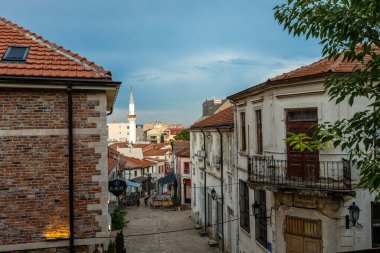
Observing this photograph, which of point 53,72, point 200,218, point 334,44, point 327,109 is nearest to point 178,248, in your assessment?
point 200,218

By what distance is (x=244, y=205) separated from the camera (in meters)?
17.1

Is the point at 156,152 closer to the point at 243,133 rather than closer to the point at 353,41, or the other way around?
the point at 243,133

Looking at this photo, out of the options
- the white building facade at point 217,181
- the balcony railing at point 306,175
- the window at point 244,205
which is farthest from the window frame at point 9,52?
the white building facade at point 217,181

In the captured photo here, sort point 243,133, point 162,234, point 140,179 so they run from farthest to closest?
point 140,179
point 162,234
point 243,133

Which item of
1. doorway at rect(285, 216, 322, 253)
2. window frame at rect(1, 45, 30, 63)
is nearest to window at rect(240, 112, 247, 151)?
doorway at rect(285, 216, 322, 253)

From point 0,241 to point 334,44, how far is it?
24.9 ft

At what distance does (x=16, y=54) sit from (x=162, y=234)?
66.1ft

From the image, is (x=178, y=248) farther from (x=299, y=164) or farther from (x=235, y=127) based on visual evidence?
(x=299, y=164)

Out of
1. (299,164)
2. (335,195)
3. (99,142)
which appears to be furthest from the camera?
(299,164)

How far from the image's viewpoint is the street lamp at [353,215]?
423 inches

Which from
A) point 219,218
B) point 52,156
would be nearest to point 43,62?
point 52,156

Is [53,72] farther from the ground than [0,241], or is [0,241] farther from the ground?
[53,72]

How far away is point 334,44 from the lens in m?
5.21

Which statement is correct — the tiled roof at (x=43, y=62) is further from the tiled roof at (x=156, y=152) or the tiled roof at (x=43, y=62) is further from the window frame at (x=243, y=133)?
the tiled roof at (x=156, y=152)
